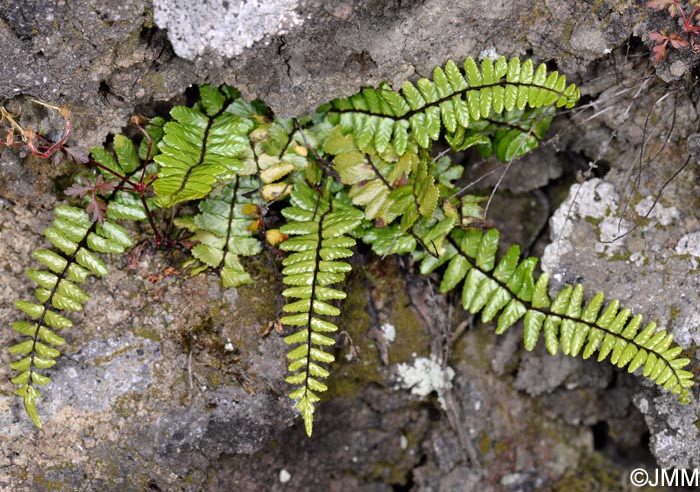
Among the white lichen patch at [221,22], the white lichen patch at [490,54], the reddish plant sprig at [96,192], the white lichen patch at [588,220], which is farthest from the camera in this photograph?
the white lichen patch at [588,220]

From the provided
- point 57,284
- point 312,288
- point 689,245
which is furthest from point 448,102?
point 57,284

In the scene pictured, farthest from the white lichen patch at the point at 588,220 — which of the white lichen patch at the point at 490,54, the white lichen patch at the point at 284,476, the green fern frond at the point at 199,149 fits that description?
the white lichen patch at the point at 284,476

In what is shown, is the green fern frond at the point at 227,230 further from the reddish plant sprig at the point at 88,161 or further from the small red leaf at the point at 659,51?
the small red leaf at the point at 659,51

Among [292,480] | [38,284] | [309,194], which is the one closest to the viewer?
[38,284]

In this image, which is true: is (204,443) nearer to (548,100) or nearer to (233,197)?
(233,197)

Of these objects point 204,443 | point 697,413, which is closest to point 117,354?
point 204,443

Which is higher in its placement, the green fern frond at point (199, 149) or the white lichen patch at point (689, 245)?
the green fern frond at point (199, 149)
